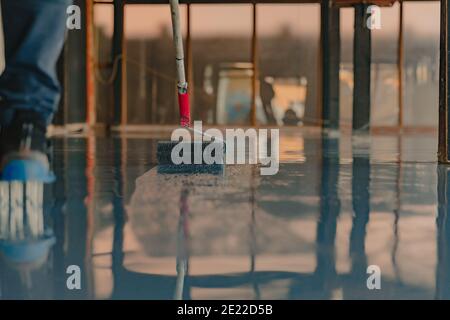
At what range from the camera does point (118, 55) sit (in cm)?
1213

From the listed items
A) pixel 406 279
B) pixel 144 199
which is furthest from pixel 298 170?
pixel 406 279

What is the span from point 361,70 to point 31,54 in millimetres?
6826

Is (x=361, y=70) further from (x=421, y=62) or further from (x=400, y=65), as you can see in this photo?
(x=421, y=62)

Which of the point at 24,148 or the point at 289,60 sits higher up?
the point at 289,60

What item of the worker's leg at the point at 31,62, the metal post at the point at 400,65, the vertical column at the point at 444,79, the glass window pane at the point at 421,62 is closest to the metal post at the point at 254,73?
the metal post at the point at 400,65

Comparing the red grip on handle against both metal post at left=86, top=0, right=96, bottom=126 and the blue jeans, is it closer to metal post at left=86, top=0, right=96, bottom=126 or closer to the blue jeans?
the blue jeans

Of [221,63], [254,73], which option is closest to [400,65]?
[254,73]

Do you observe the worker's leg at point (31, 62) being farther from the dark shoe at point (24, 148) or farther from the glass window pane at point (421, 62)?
the glass window pane at point (421, 62)

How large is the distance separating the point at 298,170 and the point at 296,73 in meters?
8.38

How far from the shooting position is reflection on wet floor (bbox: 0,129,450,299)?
4.61 feet

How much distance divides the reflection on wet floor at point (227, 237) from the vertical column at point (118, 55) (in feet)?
28.5

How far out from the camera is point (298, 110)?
12.3 meters

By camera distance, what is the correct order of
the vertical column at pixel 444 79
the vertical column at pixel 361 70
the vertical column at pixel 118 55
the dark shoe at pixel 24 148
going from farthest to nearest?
the vertical column at pixel 118 55, the vertical column at pixel 361 70, the vertical column at pixel 444 79, the dark shoe at pixel 24 148

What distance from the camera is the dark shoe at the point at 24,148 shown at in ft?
7.39
